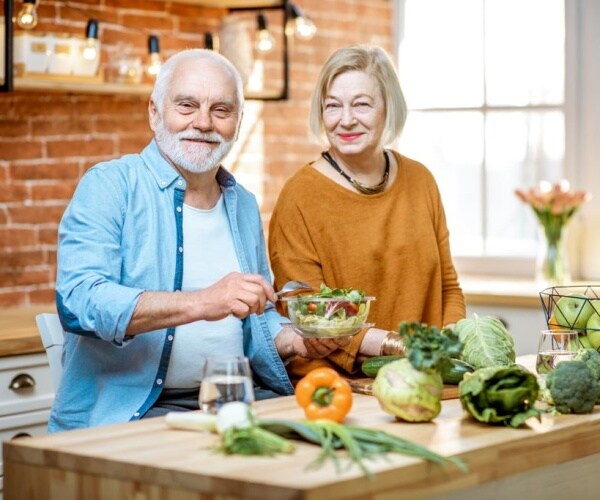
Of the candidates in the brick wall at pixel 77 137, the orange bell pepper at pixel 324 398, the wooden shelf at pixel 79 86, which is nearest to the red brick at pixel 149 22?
the brick wall at pixel 77 137

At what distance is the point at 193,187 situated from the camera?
9.98 ft

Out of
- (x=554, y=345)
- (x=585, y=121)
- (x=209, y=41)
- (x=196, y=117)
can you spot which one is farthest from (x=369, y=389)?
(x=585, y=121)

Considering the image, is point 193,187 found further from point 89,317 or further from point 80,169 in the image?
point 80,169

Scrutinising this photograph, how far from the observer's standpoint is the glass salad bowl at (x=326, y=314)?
271cm

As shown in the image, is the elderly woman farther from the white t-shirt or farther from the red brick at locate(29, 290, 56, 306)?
the red brick at locate(29, 290, 56, 306)

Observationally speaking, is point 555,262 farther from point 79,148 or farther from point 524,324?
point 79,148

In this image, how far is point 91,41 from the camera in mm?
4051

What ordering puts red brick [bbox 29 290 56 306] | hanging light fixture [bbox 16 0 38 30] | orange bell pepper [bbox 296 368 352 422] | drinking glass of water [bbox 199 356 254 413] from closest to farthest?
1. drinking glass of water [bbox 199 356 254 413]
2. orange bell pepper [bbox 296 368 352 422]
3. hanging light fixture [bbox 16 0 38 30]
4. red brick [bbox 29 290 56 306]

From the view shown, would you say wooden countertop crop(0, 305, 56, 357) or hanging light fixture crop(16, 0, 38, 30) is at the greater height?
hanging light fixture crop(16, 0, 38, 30)

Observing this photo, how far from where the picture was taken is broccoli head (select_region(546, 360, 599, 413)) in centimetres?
240

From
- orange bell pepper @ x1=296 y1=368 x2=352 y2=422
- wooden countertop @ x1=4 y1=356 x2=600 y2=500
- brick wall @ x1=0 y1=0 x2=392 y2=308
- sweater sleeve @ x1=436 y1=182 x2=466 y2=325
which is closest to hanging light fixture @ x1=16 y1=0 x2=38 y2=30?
brick wall @ x1=0 y1=0 x2=392 y2=308

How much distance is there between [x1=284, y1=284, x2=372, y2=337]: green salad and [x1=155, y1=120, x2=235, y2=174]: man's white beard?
1.51 ft

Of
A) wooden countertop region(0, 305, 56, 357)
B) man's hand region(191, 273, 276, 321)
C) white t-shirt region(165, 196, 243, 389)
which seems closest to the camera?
man's hand region(191, 273, 276, 321)

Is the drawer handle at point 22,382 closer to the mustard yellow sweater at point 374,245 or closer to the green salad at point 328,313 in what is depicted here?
the mustard yellow sweater at point 374,245
